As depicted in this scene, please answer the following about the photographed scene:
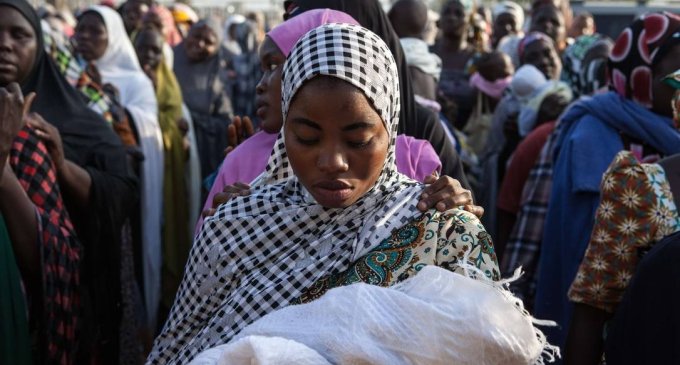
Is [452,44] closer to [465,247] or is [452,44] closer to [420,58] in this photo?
[420,58]

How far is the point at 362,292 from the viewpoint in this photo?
212 centimetres

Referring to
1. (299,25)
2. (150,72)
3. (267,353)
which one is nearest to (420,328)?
(267,353)

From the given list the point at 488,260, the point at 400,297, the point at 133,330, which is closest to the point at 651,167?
the point at 488,260

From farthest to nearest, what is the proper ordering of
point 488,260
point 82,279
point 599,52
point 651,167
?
1. point 599,52
2. point 82,279
3. point 651,167
4. point 488,260

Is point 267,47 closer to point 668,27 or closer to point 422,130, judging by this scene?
point 422,130

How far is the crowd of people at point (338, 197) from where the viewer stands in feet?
8.18

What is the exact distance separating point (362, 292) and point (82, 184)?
2.76m

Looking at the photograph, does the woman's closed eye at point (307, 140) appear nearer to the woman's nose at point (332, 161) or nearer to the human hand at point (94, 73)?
the woman's nose at point (332, 161)

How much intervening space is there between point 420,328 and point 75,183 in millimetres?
2837

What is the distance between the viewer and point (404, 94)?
382 cm

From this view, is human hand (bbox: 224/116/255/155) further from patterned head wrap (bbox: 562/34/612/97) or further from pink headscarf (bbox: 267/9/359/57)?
patterned head wrap (bbox: 562/34/612/97)

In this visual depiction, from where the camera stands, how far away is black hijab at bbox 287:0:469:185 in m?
3.79

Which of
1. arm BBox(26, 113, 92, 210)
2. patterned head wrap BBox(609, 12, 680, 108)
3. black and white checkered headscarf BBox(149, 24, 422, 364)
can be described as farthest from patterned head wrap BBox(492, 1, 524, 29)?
black and white checkered headscarf BBox(149, 24, 422, 364)

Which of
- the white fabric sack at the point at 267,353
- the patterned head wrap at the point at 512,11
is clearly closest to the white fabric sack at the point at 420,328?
the white fabric sack at the point at 267,353
